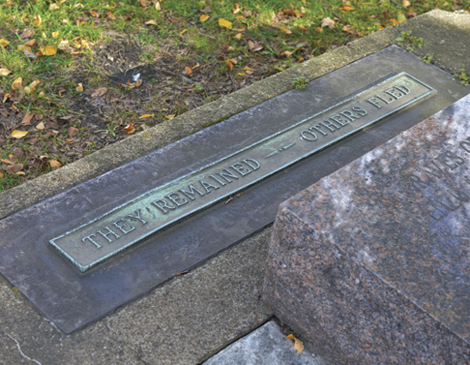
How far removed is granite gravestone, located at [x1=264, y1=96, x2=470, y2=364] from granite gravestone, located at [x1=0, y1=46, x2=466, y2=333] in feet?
2.09

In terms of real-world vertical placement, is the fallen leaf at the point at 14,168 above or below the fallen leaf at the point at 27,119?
below

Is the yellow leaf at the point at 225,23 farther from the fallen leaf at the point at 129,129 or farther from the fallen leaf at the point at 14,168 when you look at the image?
the fallen leaf at the point at 14,168

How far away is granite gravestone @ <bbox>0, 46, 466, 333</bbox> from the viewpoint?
2.28 m

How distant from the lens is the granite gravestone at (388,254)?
5.17 ft

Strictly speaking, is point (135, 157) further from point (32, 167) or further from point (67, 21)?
point (67, 21)

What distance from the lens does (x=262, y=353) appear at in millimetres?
2072

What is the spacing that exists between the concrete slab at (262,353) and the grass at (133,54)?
189 cm

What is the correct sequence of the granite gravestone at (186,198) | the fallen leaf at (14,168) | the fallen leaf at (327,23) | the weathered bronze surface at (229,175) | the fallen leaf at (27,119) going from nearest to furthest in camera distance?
the granite gravestone at (186,198) → the weathered bronze surface at (229,175) → the fallen leaf at (14,168) → the fallen leaf at (27,119) → the fallen leaf at (327,23)

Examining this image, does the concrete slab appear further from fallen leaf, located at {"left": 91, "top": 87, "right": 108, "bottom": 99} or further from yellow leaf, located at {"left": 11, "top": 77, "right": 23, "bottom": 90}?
yellow leaf, located at {"left": 11, "top": 77, "right": 23, "bottom": 90}

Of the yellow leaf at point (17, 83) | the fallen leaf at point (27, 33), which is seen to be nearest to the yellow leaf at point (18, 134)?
the yellow leaf at point (17, 83)

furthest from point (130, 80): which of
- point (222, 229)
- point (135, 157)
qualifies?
point (222, 229)

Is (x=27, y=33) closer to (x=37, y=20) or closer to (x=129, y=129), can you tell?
(x=37, y=20)

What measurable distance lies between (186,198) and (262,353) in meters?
0.97

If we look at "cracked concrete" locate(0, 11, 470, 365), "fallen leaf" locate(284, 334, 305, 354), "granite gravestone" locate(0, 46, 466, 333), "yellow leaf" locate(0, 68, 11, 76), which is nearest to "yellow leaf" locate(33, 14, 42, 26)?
"yellow leaf" locate(0, 68, 11, 76)
